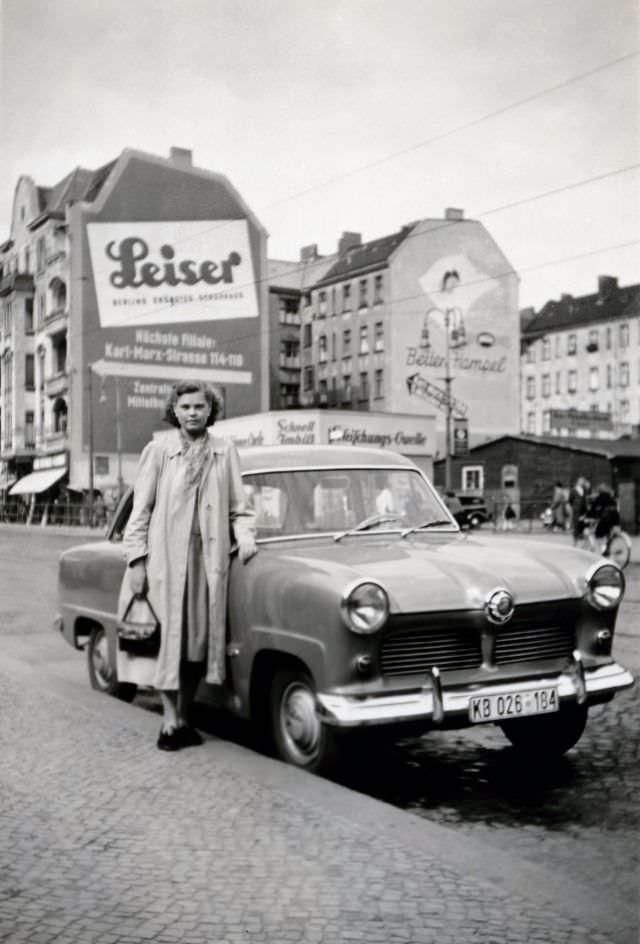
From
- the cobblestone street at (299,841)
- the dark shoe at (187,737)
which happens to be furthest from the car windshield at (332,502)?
the cobblestone street at (299,841)

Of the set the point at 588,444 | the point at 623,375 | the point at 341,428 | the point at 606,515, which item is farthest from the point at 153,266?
the point at 588,444

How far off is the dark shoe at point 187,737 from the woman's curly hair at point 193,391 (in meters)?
1.42

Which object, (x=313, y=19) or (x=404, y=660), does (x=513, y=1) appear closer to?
(x=313, y=19)

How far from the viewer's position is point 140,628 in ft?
17.4

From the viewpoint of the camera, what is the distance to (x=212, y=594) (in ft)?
17.2

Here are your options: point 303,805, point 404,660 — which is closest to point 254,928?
point 303,805

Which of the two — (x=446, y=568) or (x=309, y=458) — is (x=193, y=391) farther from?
(x=446, y=568)

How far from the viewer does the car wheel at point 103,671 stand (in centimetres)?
692

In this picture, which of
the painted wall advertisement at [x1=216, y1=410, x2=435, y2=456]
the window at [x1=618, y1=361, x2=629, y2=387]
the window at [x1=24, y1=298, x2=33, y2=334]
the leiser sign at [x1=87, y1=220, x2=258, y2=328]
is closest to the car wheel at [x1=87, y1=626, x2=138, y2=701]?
the window at [x1=24, y1=298, x2=33, y2=334]

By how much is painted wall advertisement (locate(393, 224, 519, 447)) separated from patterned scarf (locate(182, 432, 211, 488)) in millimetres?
41367

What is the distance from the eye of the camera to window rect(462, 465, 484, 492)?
180 feet

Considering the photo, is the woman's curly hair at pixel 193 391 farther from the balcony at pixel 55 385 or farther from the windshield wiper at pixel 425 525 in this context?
the balcony at pixel 55 385

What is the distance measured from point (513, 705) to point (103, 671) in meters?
3.08

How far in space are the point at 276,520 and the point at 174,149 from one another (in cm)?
242
